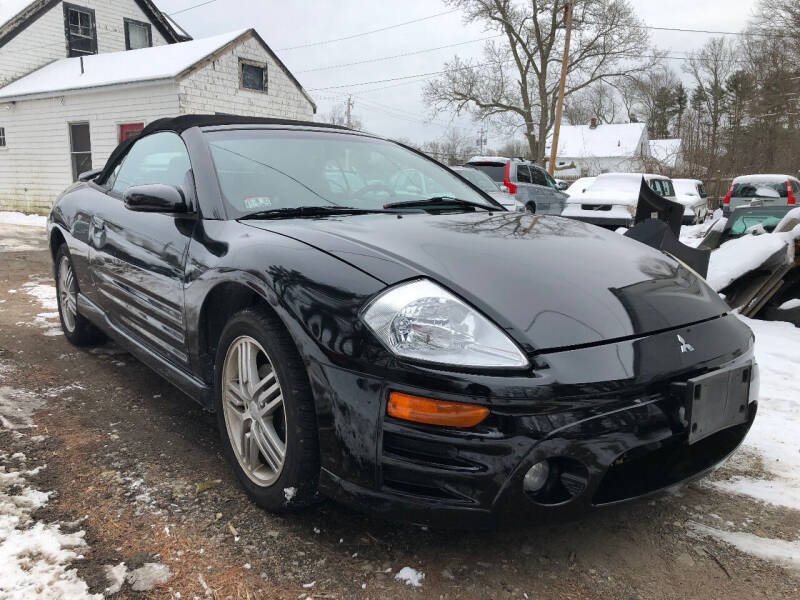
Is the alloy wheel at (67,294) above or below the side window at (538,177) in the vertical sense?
below

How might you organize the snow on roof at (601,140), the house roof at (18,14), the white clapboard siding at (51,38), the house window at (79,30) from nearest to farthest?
the house roof at (18,14) < the white clapboard siding at (51,38) < the house window at (79,30) < the snow on roof at (601,140)

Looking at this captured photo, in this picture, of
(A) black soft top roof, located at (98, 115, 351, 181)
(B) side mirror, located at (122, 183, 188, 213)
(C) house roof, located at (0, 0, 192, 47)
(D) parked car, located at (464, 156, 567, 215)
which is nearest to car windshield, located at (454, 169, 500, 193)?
(D) parked car, located at (464, 156, 567, 215)

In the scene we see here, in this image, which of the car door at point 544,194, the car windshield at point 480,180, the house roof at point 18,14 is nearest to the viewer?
the car windshield at point 480,180

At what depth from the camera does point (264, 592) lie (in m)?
1.70

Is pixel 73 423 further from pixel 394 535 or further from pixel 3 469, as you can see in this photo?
pixel 394 535

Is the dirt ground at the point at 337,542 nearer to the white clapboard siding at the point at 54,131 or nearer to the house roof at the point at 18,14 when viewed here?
the white clapboard siding at the point at 54,131

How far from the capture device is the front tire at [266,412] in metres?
1.83

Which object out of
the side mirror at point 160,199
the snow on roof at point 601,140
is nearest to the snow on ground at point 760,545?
the side mirror at point 160,199

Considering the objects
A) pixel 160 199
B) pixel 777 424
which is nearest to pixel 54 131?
pixel 160 199

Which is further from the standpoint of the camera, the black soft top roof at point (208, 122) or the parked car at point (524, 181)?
the parked car at point (524, 181)

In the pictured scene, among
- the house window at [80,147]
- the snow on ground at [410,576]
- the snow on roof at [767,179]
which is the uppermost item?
the house window at [80,147]

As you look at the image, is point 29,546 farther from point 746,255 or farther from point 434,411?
point 746,255

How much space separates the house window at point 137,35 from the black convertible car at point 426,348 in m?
20.4

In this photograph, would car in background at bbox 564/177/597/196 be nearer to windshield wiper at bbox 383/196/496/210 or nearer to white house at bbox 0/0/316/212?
white house at bbox 0/0/316/212
